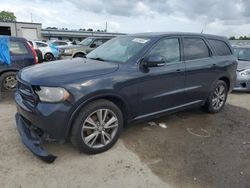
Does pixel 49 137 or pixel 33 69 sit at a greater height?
pixel 33 69

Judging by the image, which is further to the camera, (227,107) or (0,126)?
(227,107)

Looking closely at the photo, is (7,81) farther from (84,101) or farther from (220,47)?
(220,47)

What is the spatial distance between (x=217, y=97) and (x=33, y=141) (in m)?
4.08

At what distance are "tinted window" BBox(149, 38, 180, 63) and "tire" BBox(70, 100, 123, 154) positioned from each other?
1.26 meters

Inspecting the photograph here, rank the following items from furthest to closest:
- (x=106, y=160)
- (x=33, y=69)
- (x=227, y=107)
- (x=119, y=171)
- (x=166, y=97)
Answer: (x=227, y=107)
(x=166, y=97)
(x=33, y=69)
(x=106, y=160)
(x=119, y=171)

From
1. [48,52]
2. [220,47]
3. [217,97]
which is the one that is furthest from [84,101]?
[48,52]

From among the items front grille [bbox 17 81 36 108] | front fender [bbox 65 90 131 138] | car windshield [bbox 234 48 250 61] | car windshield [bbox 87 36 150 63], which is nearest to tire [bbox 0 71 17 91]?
car windshield [bbox 87 36 150 63]

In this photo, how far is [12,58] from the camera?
7.36 m

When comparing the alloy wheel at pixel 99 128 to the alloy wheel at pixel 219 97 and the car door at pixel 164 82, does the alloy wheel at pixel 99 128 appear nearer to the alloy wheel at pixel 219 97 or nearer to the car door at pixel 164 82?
the car door at pixel 164 82

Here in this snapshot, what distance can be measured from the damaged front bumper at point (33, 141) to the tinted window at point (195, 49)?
9.81 feet

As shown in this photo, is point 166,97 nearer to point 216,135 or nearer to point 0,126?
point 216,135

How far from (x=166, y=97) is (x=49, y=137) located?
2102 mm

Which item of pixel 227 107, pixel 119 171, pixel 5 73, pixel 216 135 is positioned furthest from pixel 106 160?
pixel 5 73

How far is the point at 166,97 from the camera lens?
460cm
